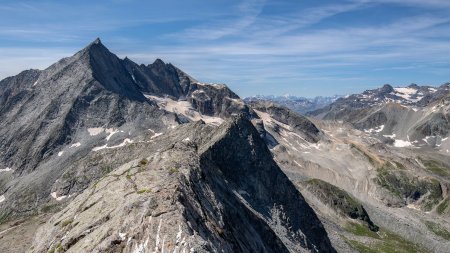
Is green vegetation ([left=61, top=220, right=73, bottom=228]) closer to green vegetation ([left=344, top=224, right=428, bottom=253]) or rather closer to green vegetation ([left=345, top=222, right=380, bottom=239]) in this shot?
green vegetation ([left=344, top=224, right=428, bottom=253])

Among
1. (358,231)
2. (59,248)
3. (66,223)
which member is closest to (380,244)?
(358,231)

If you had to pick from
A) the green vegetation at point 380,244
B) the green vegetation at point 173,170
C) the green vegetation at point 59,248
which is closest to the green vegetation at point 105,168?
the green vegetation at point 380,244

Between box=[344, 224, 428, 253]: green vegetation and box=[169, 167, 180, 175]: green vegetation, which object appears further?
box=[344, 224, 428, 253]: green vegetation

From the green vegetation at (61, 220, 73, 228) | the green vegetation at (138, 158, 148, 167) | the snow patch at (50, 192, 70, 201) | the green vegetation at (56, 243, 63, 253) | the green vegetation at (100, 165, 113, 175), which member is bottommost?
the snow patch at (50, 192, 70, 201)

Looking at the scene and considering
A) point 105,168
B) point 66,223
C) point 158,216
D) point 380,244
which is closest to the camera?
point 158,216

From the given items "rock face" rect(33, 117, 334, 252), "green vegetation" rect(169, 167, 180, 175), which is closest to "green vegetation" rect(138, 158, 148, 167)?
"rock face" rect(33, 117, 334, 252)

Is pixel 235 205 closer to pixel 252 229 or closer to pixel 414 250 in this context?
pixel 252 229

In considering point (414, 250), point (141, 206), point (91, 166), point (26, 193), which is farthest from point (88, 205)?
point (414, 250)

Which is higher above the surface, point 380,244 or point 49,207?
point 49,207

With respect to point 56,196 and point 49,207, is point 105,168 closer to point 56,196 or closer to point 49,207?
→ point 49,207

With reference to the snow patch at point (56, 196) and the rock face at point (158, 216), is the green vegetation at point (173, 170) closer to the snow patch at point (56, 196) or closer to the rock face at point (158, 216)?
the rock face at point (158, 216)

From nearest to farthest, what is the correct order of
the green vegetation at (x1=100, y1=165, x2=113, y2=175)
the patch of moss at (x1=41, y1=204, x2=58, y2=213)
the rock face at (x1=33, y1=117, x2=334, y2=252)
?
the rock face at (x1=33, y1=117, x2=334, y2=252)
the patch of moss at (x1=41, y1=204, x2=58, y2=213)
the green vegetation at (x1=100, y1=165, x2=113, y2=175)
